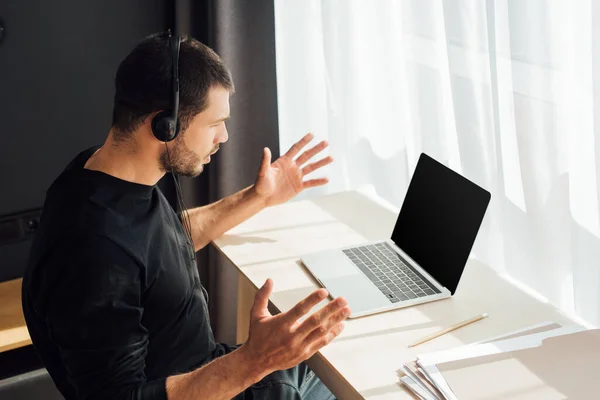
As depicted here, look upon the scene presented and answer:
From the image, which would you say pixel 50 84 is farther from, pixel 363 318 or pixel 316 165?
pixel 363 318

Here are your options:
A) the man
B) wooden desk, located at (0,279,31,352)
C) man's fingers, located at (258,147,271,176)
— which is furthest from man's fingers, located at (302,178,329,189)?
wooden desk, located at (0,279,31,352)

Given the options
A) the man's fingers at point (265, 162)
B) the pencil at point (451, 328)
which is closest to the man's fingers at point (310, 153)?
the man's fingers at point (265, 162)

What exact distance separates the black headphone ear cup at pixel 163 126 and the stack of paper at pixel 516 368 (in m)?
0.60

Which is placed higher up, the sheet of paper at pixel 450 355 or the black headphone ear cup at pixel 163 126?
the black headphone ear cup at pixel 163 126

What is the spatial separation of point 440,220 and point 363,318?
0.95 ft

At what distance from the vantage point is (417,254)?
68.1 inches

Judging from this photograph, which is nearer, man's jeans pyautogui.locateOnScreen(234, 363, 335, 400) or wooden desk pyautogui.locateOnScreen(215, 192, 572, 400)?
wooden desk pyautogui.locateOnScreen(215, 192, 572, 400)

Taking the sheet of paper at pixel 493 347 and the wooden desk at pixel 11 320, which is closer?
the sheet of paper at pixel 493 347

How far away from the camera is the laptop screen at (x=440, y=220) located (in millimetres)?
1580

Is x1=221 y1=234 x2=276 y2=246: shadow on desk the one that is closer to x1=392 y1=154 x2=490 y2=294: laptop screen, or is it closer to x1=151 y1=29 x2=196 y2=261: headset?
x1=392 y1=154 x2=490 y2=294: laptop screen

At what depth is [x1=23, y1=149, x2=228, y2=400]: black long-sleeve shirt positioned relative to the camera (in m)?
1.29

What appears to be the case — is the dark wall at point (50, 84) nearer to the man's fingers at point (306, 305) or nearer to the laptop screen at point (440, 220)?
the laptop screen at point (440, 220)

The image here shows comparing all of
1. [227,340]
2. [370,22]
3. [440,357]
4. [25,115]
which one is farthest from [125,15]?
[440,357]

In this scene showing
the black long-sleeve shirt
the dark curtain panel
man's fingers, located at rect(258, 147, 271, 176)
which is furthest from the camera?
the dark curtain panel
